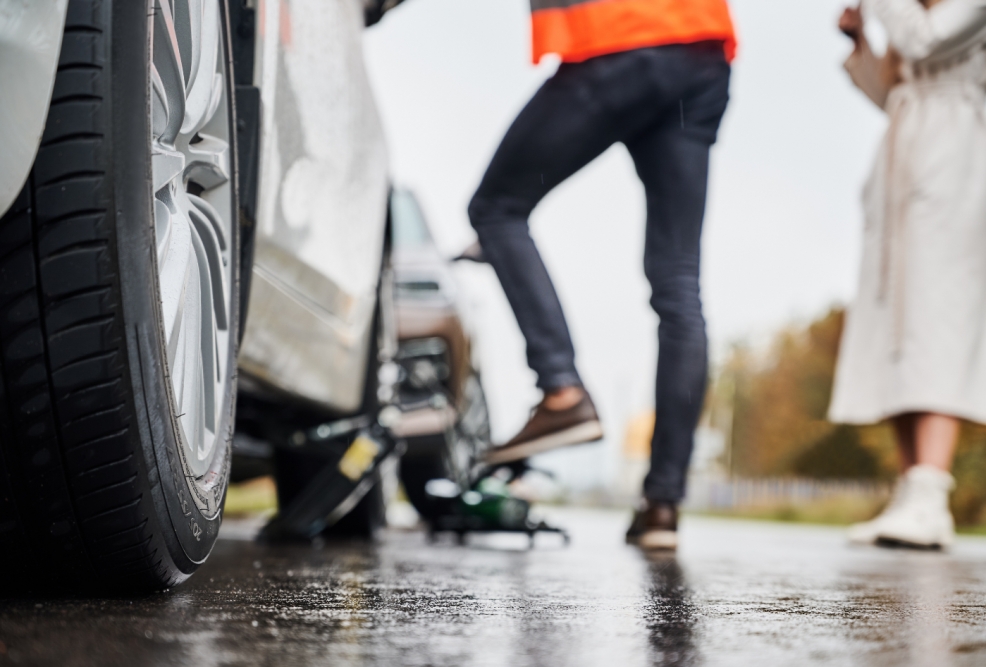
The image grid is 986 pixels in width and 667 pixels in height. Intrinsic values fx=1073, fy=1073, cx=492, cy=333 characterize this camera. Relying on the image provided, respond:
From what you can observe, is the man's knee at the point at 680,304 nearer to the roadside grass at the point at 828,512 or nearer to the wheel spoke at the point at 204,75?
the wheel spoke at the point at 204,75

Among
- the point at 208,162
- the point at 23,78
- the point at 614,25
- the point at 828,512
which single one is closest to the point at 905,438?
the point at 614,25

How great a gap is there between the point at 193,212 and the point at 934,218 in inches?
119

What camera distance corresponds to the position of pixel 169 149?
1327 millimetres

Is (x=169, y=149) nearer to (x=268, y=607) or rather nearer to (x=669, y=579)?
(x=268, y=607)

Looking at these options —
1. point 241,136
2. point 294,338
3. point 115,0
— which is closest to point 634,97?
point 294,338

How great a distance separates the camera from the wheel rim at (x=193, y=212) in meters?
1.28

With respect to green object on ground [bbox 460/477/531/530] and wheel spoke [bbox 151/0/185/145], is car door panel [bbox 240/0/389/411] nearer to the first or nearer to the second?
wheel spoke [bbox 151/0/185/145]

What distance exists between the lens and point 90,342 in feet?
3.47

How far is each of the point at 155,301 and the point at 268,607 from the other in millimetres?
359

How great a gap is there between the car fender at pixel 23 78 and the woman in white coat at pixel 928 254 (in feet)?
10.6

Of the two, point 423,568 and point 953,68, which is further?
point 953,68

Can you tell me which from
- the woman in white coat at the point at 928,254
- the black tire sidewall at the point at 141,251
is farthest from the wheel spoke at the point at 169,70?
the woman in white coat at the point at 928,254

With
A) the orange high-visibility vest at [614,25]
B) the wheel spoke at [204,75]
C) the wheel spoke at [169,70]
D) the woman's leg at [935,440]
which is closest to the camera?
the wheel spoke at [169,70]

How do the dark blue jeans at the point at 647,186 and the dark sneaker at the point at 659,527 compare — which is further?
Result: the dark sneaker at the point at 659,527
